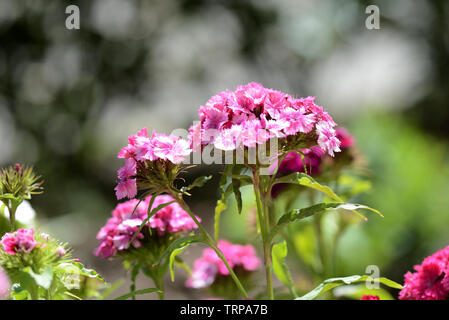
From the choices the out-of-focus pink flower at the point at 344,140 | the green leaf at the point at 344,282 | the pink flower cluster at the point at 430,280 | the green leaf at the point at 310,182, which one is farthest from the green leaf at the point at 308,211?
the out-of-focus pink flower at the point at 344,140

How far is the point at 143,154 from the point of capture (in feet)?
2.79

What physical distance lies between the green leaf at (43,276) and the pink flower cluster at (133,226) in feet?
0.79

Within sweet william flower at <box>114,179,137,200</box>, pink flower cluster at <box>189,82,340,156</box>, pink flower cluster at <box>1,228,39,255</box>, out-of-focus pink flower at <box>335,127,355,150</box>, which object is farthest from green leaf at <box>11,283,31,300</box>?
out-of-focus pink flower at <box>335,127,355,150</box>

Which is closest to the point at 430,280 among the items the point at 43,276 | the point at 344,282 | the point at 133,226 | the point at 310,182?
the point at 344,282

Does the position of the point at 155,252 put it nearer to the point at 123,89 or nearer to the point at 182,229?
the point at 182,229

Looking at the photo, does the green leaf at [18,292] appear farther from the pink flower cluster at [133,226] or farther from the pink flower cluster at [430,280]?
the pink flower cluster at [430,280]

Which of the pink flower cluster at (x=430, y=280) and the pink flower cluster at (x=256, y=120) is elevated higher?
the pink flower cluster at (x=256, y=120)

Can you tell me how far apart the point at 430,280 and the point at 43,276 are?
70 cm

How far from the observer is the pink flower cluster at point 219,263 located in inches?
54.1
